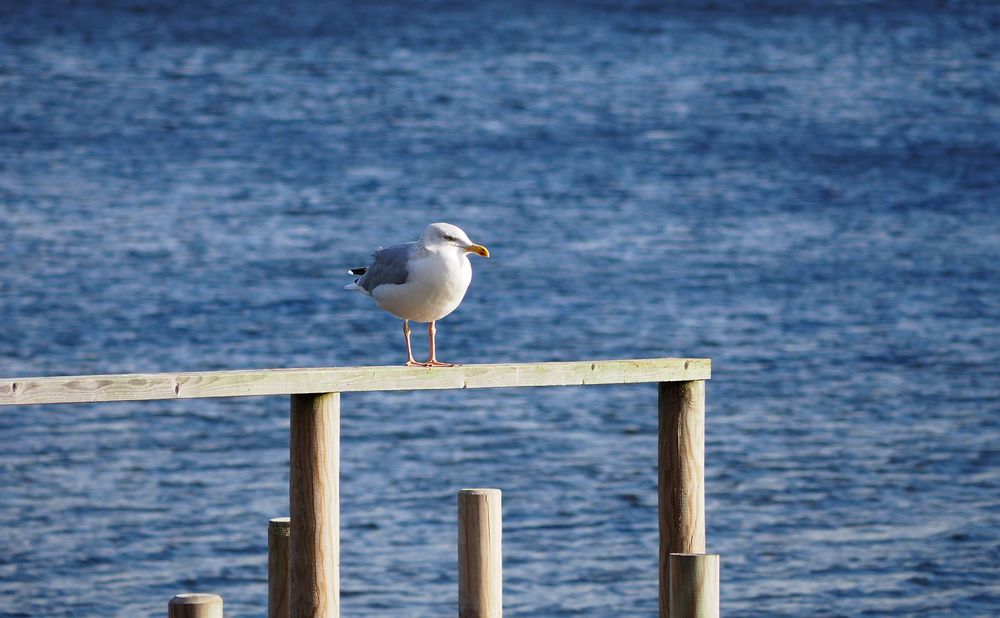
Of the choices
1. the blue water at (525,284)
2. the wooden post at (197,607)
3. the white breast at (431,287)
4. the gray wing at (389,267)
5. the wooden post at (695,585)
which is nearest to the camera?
the wooden post at (197,607)

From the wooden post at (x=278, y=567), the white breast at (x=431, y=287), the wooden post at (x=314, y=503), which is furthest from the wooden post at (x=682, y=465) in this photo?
the wooden post at (x=278, y=567)

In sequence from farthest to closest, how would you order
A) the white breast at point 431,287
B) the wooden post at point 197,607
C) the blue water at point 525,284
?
the blue water at point 525,284, the white breast at point 431,287, the wooden post at point 197,607

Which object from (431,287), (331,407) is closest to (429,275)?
(431,287)

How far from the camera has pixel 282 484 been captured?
1462 centimetres

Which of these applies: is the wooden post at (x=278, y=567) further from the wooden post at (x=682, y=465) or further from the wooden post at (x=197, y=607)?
the wooden post at (x=682, y=465)

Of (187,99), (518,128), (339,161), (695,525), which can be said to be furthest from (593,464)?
(187,99)

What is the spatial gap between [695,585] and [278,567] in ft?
6.18

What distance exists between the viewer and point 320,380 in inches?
251

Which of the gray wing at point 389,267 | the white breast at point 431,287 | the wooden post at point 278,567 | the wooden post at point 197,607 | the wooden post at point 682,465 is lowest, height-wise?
the wooden post at point 197,607

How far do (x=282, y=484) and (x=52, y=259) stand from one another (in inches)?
466

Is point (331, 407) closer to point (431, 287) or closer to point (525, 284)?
point (431, 287)

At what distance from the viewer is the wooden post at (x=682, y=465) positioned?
288 inches

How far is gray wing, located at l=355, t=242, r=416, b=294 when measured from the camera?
285 inches

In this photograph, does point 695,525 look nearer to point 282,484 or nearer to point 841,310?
point 282,484
